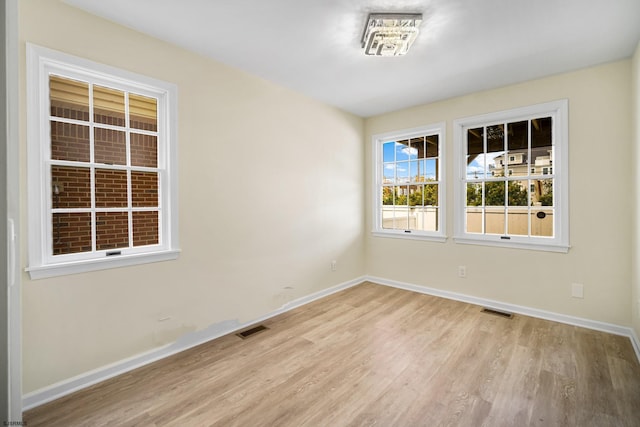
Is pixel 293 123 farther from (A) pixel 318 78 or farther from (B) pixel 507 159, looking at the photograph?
(B) pixel 507 159

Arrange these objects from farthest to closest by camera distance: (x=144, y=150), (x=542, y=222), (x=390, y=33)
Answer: (x=542, y=222) < (x=144, y=150) < (x=390, y=33)

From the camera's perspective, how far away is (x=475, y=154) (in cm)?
369

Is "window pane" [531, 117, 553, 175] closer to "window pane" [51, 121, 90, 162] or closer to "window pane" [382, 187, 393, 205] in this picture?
"window pane" [382, 187, 393, 205]

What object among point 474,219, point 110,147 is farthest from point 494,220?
point 110,147

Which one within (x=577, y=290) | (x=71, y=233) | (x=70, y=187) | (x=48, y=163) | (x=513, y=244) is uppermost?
(x=48, y=163)

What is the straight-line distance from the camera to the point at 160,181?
246 centimetres

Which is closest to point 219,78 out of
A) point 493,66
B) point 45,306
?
point 45,306

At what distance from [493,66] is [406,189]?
Result: 74.7 inches

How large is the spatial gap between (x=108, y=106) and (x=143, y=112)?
25 centimetres

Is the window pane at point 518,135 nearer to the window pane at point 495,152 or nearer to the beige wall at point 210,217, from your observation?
the window pane at point 495,152

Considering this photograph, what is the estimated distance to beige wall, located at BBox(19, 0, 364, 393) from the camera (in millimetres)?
1936

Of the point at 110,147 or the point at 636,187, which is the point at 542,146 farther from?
the point at 110,147

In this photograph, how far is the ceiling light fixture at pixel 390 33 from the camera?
2051 millimetres

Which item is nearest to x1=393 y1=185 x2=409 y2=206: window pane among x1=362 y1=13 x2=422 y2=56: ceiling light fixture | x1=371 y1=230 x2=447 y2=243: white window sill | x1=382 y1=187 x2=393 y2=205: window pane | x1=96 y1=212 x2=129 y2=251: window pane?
x1=382 y1=187 x2=393 y2=205: window pane
